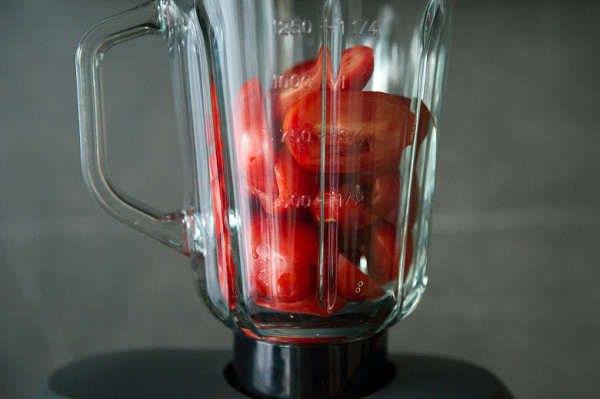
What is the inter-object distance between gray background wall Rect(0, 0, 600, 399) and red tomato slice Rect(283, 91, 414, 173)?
31cm

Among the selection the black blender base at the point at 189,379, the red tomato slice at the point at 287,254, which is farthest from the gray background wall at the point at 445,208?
the red tomato slice at the point at 287,254

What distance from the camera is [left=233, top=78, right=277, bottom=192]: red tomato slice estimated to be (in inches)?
12.5

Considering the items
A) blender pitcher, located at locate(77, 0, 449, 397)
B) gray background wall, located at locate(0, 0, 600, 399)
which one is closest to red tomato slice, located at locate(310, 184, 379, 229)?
blender pitcher, located at locate(77, 0, 449, 397)

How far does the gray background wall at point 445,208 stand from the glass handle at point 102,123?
0.23 metres

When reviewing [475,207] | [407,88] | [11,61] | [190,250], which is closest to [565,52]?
[475,207]

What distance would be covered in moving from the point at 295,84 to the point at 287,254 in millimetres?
96

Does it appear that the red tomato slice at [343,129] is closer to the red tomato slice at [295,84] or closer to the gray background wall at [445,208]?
the red tomato slice at [295,84]

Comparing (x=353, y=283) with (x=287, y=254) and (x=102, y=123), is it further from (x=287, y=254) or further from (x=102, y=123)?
(x=102, y=123)

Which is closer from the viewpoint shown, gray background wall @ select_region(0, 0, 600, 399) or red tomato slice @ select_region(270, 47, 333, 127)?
red tomato slice @ select_region(270, 47, 333, 127)

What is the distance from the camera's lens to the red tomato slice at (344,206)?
1.06 feet

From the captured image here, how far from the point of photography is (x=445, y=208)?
0.63 meters

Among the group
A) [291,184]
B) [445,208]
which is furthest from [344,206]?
[445,208]

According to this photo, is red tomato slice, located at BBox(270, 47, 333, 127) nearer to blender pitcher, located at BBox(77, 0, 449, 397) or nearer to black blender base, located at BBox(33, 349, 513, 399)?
blender pitcher, located at BBox(77, 0, 449, 397)

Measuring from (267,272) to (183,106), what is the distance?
0.12 meters
